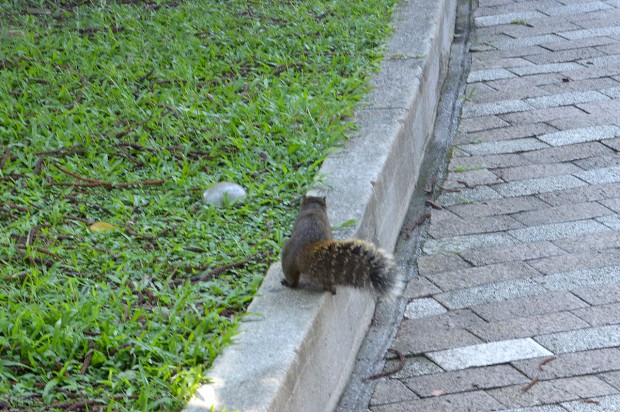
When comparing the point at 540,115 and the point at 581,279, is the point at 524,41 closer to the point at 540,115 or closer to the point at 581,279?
the point at 540,115

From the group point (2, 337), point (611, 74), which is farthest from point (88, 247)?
point (611, 74)

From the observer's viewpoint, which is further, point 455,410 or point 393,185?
point 393,185

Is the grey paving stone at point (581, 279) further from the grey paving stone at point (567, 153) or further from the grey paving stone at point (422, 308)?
the grey paving stone at point (567, 153)

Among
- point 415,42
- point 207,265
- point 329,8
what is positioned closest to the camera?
point 207,265

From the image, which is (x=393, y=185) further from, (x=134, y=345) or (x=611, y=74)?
(x=611, y=74)

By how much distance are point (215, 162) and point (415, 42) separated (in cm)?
205

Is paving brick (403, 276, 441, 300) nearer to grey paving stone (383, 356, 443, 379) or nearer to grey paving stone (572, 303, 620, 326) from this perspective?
grey paving stone (383, 356, 443, 379)

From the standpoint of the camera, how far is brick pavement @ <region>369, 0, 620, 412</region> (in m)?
3.77

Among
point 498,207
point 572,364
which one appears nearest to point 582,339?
point 572,364

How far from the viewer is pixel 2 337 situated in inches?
131

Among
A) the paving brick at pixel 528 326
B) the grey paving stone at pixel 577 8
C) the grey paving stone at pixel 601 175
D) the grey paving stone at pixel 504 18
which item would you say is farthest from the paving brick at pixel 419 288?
the grey paving stone at pixel 577 8

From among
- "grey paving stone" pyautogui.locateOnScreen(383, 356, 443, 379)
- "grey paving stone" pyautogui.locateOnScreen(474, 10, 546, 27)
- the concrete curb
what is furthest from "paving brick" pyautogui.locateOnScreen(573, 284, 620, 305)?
"grey paving stone" pyautogui.locateOnScreen(474, 10, 546, 27)

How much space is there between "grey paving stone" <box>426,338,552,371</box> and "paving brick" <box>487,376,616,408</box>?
20 cm

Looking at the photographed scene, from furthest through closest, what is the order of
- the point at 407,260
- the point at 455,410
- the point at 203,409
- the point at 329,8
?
the point at 329,8 → the point at 407,260 → the point at 455,410 → the point at 203,409
